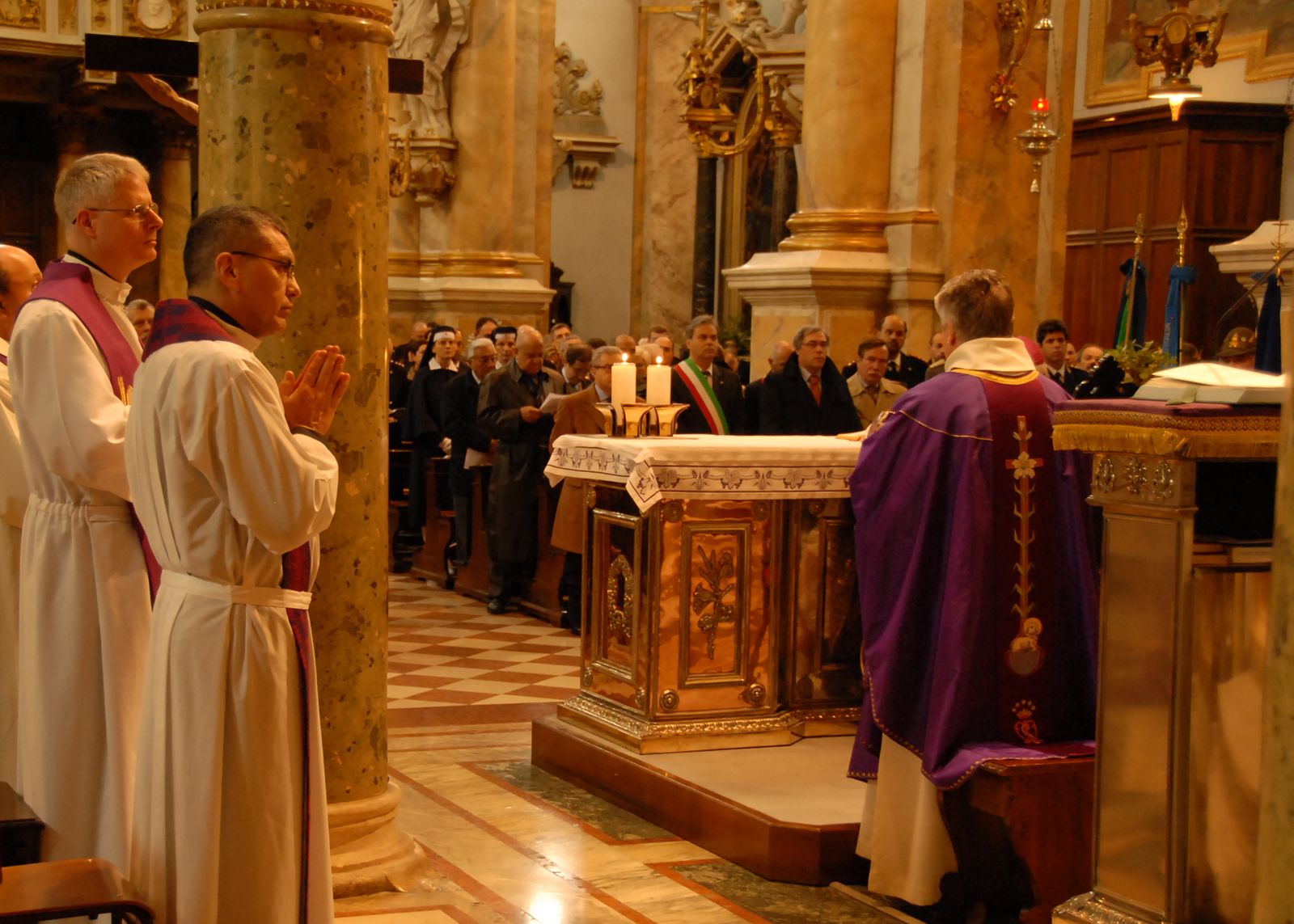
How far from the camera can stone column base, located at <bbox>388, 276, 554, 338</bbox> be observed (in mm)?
13320

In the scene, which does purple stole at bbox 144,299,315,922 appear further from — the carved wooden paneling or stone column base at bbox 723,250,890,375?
the carved wooden paneling

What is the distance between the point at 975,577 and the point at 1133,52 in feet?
38.9

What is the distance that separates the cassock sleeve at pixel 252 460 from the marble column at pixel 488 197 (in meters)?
10.3

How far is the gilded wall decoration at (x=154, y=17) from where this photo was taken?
15625 mm

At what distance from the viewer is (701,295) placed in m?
19.4

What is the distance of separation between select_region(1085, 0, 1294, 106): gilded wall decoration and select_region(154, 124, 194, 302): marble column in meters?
9.36

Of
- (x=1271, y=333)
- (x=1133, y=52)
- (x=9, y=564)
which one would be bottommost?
(x=9, y=564)

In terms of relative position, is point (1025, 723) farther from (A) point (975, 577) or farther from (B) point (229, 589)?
(B) point (229, 589)

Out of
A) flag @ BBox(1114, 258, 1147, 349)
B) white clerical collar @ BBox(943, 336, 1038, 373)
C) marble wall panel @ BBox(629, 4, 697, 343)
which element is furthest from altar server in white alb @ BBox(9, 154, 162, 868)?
marble wall panel @ BBox(629, 4, 697, 343)

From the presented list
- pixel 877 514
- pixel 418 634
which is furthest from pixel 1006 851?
pixel 418 634

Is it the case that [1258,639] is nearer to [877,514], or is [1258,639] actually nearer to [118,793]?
[877,514]

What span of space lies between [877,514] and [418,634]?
4771 mm

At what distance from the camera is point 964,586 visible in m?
4.52

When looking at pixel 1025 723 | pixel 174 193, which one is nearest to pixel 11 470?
pixel 1025 723
